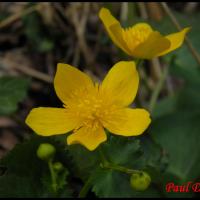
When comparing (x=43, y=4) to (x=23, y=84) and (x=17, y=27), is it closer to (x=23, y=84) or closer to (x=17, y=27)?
(x=17, y=27)

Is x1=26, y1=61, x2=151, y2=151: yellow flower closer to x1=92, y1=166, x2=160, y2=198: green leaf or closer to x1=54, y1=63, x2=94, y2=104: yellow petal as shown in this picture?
x1=54, y1=63, x2=94, y2=104: yellow petal

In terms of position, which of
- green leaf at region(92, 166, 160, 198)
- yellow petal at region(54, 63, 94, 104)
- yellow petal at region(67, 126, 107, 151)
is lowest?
green leaf at region(92, 166, 160, 198)

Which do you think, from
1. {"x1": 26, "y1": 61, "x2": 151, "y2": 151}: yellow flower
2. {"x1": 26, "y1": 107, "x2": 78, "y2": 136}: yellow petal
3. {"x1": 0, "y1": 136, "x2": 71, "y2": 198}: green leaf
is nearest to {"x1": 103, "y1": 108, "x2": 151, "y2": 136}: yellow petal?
{"x1": 26, "y1": 61, "x2": 151, "y2": 151}: yellow flower

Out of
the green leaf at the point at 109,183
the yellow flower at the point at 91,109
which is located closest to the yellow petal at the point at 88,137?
the yellow flower at the point at 91,109

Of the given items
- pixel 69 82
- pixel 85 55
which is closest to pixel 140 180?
pixel 69 82

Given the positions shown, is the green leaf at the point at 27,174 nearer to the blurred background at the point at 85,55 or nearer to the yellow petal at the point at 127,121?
the yellow petal at the point at 127,121
